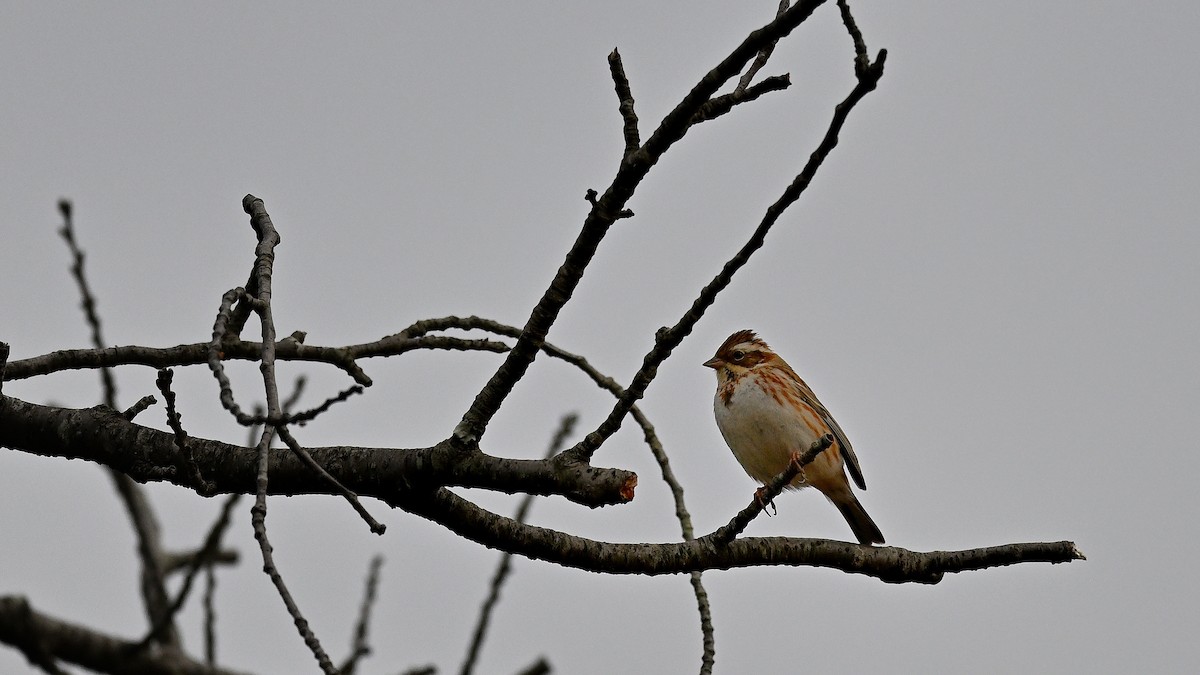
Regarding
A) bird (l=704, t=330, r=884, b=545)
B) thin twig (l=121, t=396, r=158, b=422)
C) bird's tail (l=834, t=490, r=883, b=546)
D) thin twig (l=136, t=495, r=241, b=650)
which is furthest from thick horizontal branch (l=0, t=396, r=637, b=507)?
bird's tail (l=834, t=490, r=883, b=546)

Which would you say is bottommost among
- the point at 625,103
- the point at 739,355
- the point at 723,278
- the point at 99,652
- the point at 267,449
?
the point at 99,652

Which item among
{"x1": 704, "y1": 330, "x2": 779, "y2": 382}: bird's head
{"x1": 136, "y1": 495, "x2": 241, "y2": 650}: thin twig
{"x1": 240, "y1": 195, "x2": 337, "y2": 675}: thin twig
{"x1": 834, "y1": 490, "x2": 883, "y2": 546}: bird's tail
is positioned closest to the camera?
{"x1": 240, "y1": 195, "x2": 337, "y2": 675}: thin twig

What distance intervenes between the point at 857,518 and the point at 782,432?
897 mm

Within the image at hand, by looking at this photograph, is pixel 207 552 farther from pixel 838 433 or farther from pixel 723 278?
pixel 838 433

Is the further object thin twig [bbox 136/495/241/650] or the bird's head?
the bird's head

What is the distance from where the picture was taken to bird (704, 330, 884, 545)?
7520 mm

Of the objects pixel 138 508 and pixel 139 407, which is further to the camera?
pixel 138 508

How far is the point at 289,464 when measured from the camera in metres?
3.60

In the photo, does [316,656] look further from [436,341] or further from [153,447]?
[436,341]

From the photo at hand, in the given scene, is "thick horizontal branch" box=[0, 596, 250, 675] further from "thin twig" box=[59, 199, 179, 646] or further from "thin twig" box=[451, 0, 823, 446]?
"thin twig" box=[451, 0, 823, 446]

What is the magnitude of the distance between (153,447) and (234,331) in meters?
0.70

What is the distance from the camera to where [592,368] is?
5.02m

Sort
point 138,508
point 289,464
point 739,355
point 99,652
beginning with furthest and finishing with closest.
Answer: point 739,355 → point 138,508 → point 99,652 → point 289,464

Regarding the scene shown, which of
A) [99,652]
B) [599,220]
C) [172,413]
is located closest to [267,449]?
[172,413]
